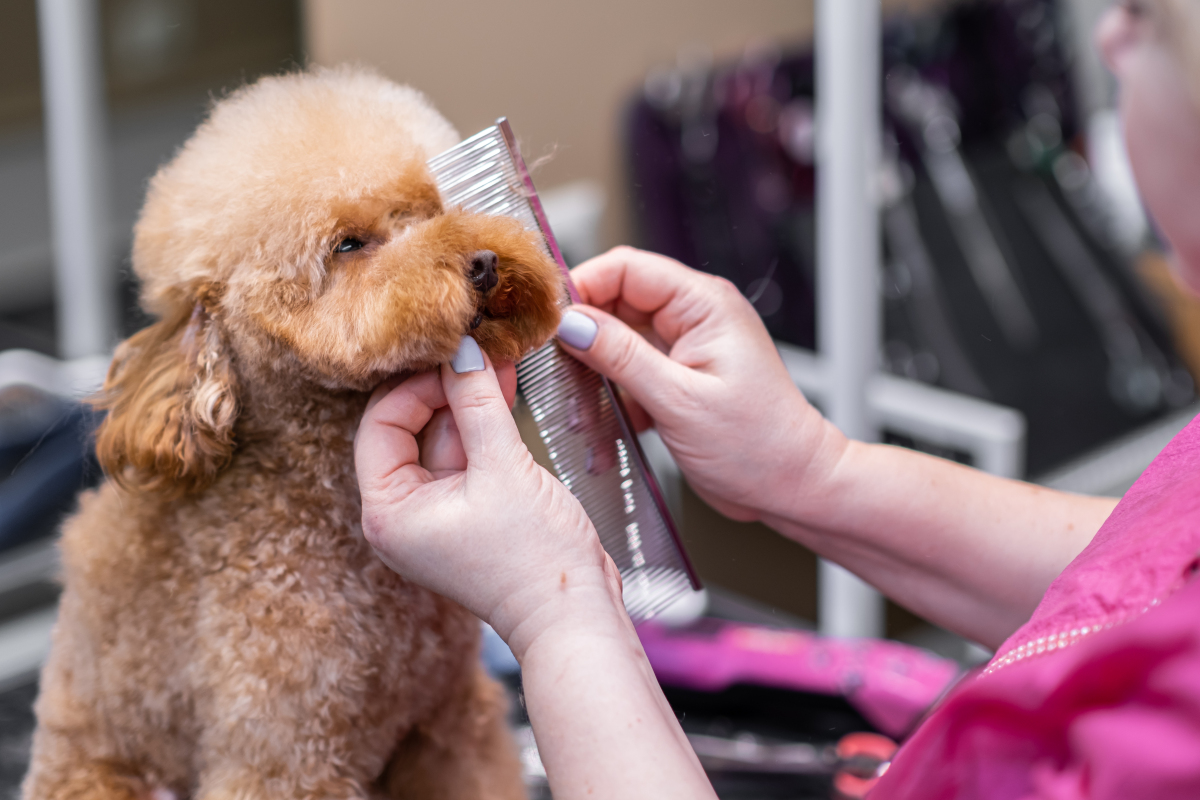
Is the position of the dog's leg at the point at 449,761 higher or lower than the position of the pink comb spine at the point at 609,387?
lower

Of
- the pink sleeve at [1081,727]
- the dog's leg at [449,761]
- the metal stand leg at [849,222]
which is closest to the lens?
the pink sleeve at [1081,727]

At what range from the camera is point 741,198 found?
1451 millimetres

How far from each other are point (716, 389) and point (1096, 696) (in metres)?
0.30

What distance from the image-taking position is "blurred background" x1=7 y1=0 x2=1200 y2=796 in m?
0.80

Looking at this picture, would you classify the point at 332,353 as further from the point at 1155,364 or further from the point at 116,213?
the point at 1155,364

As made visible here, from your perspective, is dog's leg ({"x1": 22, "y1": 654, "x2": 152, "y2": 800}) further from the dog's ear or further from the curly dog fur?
the dog's ear

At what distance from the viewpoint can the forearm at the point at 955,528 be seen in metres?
0.63

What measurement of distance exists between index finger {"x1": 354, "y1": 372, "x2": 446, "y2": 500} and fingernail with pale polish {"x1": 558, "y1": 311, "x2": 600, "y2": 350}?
98 mm

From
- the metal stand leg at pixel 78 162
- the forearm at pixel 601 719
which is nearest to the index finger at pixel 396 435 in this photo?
the forearm at pixel 601 719

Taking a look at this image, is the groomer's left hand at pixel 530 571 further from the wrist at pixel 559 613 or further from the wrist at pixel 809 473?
the wrist at pixel 809 473

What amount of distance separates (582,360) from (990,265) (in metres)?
1.38

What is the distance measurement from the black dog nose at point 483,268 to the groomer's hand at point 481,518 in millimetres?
28

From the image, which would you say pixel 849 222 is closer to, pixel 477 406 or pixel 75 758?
pixel 477 406

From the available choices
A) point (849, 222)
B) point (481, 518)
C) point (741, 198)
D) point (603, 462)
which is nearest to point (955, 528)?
point (603, 462)
